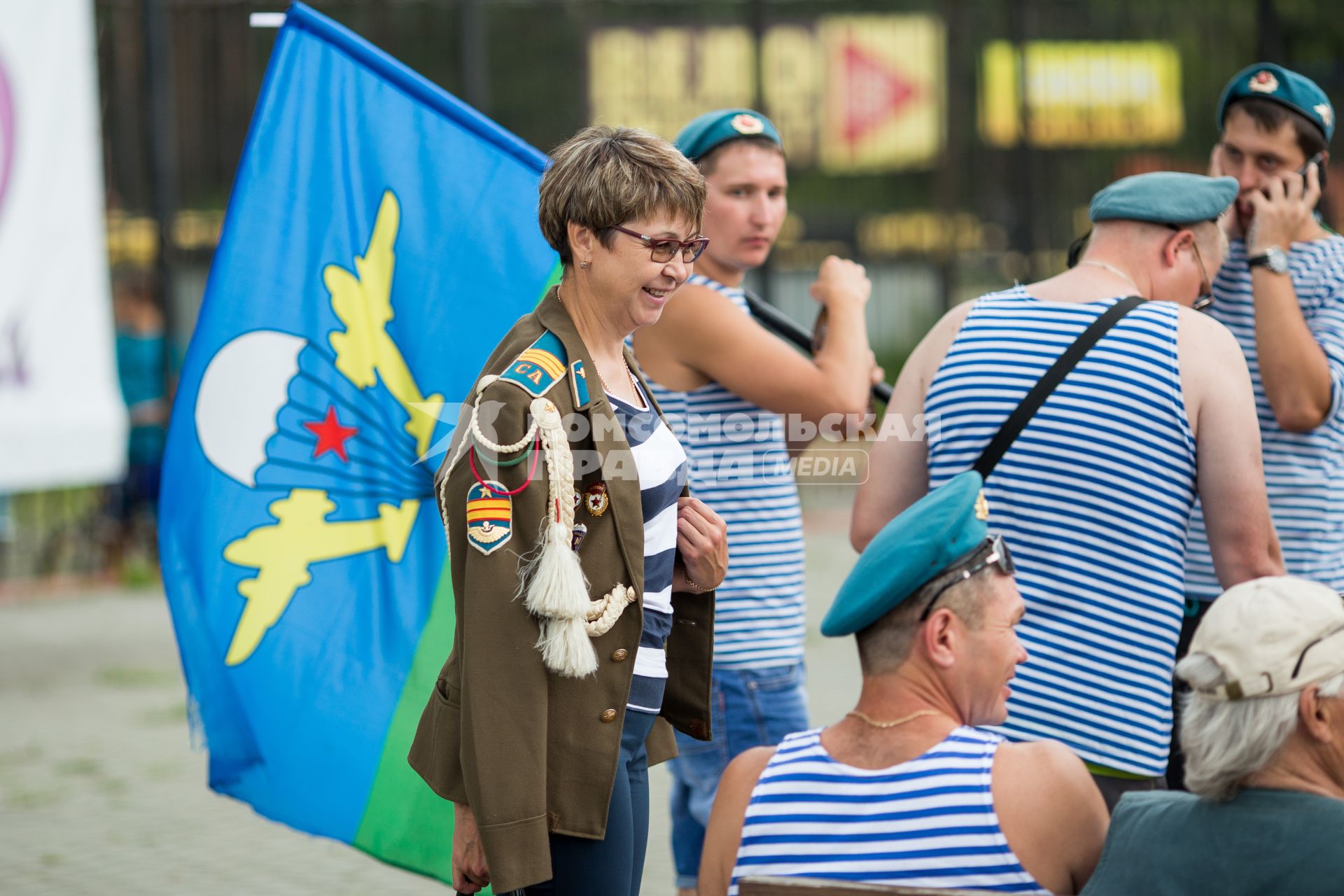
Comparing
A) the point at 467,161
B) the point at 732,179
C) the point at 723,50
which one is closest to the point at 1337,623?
the point at 732,179

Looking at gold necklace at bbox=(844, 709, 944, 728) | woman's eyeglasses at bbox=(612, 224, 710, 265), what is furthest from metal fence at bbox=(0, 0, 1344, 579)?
gold necklace at bbox=(844, 709, 944, 728)

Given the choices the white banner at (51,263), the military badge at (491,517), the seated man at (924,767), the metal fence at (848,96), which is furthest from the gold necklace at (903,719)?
the metal fence at (848,96)

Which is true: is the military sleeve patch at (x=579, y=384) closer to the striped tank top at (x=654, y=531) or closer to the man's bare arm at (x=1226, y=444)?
the striped tank top at (x=654, y=531)

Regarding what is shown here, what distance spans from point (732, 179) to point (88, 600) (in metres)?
7.69

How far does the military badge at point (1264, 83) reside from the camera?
11.6 ft

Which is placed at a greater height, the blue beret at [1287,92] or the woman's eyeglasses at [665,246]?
the blue beret at [1287,92]

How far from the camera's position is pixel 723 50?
1258 cm

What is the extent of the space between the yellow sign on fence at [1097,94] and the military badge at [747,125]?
9.40 m

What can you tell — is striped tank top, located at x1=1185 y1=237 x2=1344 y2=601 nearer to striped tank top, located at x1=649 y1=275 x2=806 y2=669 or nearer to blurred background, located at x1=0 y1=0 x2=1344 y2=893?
striped tank top, located at x1=649 y1=275 x2=806 y2=669

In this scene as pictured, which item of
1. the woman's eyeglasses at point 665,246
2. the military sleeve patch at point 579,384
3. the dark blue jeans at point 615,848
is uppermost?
the woman's eyeglasses at point 665,246

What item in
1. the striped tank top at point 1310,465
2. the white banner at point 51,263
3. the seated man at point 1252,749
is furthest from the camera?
the white banner at point 51,263

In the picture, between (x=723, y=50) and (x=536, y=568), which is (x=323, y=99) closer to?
(x=536, y=568)

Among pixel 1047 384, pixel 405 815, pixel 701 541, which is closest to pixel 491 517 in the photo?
pixel 701 541

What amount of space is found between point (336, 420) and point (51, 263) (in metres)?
4.35
